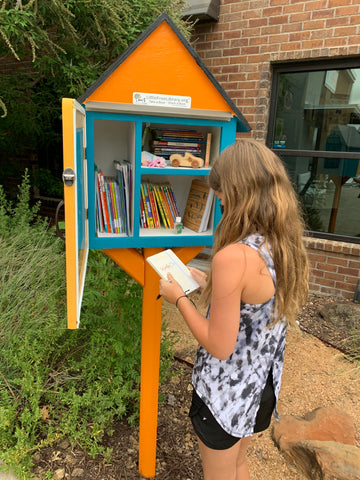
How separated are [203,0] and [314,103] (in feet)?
5.73

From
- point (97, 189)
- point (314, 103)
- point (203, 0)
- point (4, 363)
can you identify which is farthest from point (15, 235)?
point (314, 103)

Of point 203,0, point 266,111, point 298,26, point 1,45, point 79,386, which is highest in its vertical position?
point 203,0

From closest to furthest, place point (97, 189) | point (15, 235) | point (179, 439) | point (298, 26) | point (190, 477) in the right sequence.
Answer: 1. point (97, 189)
2. point (190, 477)
3. point (179, 439)
4. point (15, 235)
5. point (298, 26)

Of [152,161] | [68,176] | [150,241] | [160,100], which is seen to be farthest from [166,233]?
[68,176]

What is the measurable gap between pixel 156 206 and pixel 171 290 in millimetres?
680

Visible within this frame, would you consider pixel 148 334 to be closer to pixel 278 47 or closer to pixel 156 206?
pixel 156 206

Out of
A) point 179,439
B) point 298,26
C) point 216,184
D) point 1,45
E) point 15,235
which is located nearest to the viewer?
point 216,184

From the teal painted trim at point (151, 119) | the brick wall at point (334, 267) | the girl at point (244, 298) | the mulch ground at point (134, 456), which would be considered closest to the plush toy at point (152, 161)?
the teal painted trim at point (151, 119)

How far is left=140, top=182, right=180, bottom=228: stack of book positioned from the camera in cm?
191

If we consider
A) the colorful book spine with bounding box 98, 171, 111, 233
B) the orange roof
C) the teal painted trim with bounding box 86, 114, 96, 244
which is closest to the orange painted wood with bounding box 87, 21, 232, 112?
the orange roof

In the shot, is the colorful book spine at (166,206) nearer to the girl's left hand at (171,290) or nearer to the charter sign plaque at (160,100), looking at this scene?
the charter sign plaque at (160,100)

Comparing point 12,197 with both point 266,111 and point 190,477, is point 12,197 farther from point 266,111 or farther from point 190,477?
point 190,477

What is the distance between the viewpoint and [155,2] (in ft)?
11.6

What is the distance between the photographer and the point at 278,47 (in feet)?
13.5
